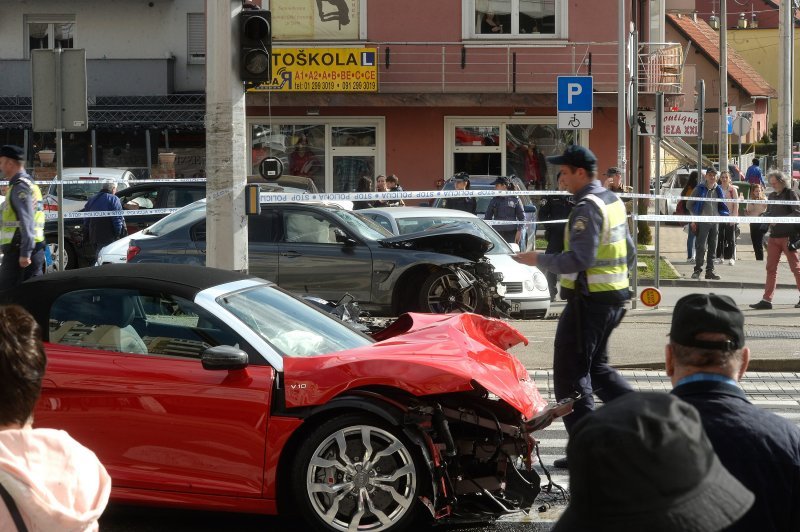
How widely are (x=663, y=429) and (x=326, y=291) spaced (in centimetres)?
1213

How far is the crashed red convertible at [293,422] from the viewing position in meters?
5.94

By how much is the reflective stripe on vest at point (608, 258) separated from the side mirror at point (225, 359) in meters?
2.08

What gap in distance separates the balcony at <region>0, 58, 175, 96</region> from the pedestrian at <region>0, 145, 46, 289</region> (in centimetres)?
2336

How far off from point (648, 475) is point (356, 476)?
403cm

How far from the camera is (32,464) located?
288 cm

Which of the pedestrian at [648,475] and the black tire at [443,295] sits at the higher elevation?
the pedestrian at [648,475]

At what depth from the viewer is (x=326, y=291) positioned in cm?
1413

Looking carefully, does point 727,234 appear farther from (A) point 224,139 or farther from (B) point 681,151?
(B) point 681,151

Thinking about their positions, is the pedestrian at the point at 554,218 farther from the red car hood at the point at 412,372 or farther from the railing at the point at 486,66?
the railing at the point at 486,66

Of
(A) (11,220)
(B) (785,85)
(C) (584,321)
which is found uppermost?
(B) (785,85)

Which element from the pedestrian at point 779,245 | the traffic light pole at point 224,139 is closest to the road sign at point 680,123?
the pedestrian at point 779,245

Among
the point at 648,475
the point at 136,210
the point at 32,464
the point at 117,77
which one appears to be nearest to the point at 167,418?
the point at 32,464

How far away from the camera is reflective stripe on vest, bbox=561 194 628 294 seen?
7.09 meters

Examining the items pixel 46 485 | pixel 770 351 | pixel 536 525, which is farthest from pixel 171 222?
pixel 46 485
